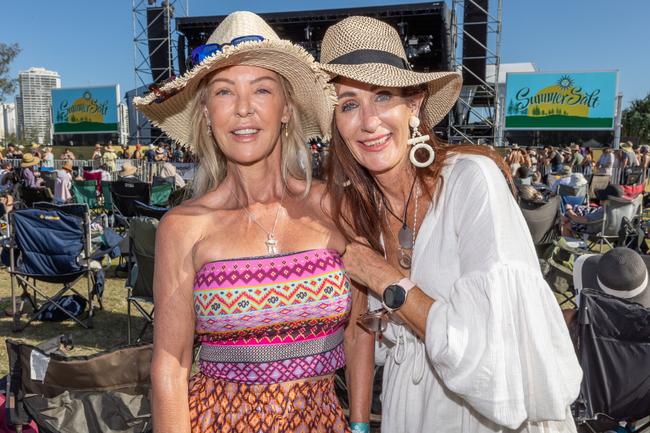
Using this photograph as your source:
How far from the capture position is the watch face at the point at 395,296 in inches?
58.9

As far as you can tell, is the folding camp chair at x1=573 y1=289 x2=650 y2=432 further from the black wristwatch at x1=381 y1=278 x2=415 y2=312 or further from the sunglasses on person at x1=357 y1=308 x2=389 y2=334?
the black wristwatch at x1=381 y1=278 x2=415 y2=312

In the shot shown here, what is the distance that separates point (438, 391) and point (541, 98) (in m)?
20.3

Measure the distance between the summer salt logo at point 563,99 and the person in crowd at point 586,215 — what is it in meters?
11.9

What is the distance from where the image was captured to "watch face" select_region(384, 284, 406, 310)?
4.91 feet

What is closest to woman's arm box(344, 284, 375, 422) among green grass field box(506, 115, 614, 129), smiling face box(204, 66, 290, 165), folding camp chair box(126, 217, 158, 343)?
smiling face box(204, 66, 290, 165)

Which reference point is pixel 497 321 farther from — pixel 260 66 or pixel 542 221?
pixel 542 221

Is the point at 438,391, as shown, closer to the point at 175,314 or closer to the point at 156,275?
the point at 175,314

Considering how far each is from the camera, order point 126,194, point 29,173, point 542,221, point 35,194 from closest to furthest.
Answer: point 542,221
point 126,194
point 35,194
point 29,173

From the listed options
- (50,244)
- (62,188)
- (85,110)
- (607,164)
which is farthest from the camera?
(85,110)

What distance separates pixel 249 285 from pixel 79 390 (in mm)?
1644

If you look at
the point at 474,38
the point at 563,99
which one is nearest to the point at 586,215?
the point at 474,38

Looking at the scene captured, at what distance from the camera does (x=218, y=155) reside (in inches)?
77.5

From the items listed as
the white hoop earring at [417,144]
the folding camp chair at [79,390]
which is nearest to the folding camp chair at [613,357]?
the white hoop earring at [417,144]

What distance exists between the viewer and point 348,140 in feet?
6.02
